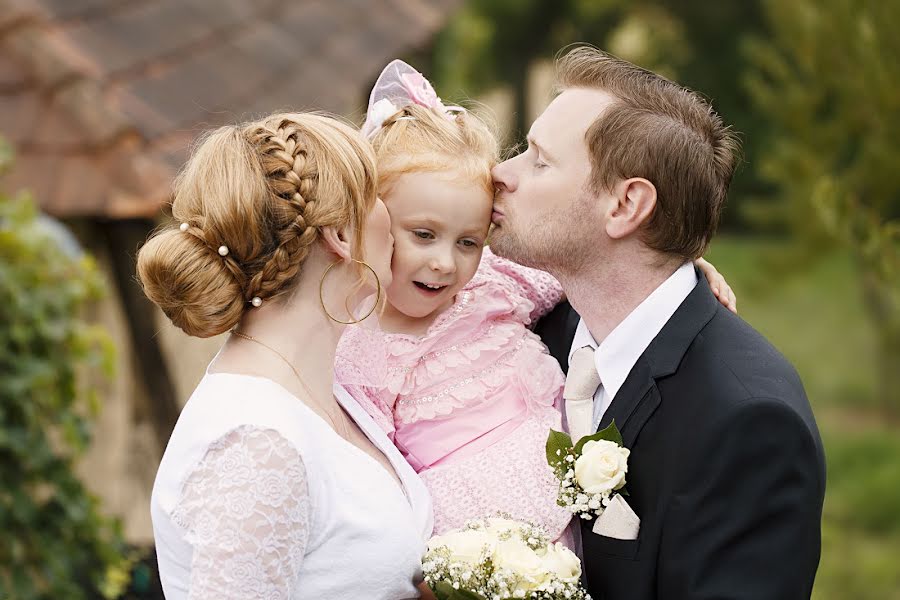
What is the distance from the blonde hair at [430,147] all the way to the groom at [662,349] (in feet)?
0.27

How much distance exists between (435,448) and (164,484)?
814mm

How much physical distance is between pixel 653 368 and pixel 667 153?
22.3 inches

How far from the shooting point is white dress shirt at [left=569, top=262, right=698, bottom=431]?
9.29ft

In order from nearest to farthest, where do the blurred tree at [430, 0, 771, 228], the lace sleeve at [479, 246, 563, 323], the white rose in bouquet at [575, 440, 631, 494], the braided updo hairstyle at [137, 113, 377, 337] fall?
the braided updo hairstyle at [137, 113, 377, 337], the white rose in bouquet at [575, 440, 631, 494], the lace sleeve at [479, 246, 563, 323], the blurred tree at [430, 0, 771, 228]

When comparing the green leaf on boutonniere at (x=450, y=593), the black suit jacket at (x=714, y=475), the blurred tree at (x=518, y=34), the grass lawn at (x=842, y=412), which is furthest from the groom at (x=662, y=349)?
the blurred tree at (x=518, y=34)

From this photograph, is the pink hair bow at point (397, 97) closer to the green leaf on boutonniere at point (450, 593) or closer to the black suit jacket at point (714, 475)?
the black suit jacket at point (714, 475)

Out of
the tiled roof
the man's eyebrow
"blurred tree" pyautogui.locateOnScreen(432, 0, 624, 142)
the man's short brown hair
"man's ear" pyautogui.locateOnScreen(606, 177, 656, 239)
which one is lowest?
"blurred tree" pyautogui.locateOnScreen(432, 0, 624, 142)

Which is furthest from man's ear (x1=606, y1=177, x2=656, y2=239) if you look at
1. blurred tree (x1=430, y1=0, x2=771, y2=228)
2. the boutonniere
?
blurred tree (x1=430, y1=0, x2=771, y2=228)

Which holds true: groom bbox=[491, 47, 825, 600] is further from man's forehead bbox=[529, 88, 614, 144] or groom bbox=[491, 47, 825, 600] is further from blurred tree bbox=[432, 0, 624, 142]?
blurred tree bbox=[432, 0, 624, 142]

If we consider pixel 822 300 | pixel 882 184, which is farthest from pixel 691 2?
pixel 882 184

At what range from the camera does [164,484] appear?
7.57 feet

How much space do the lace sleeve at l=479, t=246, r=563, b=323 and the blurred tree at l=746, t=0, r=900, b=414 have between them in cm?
84

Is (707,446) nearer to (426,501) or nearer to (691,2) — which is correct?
(426,501)

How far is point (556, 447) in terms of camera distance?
8.78ft
